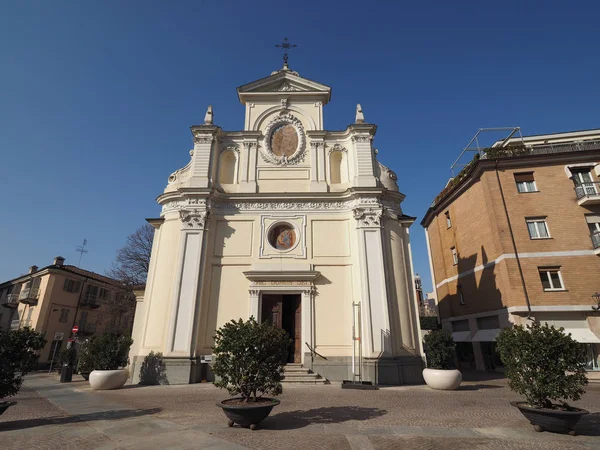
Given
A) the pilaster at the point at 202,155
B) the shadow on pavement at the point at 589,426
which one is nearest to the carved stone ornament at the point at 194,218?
the pilaster at the point at 202,155

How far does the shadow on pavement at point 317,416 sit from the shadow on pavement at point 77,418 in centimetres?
354

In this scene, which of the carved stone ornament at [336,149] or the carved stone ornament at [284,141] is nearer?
the carved stone ornament at [284,141]

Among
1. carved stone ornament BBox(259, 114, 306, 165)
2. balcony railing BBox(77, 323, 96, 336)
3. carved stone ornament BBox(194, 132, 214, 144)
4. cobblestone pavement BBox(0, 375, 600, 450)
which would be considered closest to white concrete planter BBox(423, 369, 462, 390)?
cobblestone pavement BBox(0, 375, 600, 450)

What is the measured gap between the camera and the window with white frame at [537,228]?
19.4 m

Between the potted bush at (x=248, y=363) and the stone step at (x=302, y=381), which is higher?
the potted bush at (x=248, y=363)

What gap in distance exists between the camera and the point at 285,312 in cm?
1639

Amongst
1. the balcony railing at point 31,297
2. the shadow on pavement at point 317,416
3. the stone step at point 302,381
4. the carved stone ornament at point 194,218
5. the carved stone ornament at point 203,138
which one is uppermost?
the carved stone ornament at point 203,138

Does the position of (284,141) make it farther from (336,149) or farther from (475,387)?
(475,387)

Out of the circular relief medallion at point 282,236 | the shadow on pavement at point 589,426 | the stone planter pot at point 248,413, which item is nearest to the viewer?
the shadow on pavement at point 589,426

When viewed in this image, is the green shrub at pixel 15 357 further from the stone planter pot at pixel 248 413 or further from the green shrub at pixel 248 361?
the stone planter pot at pixel 248 413

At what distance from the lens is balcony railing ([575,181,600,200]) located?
63.5 ft

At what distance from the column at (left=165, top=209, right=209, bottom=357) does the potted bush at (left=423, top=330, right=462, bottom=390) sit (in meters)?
10.3

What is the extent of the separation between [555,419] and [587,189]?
1939 centimetres

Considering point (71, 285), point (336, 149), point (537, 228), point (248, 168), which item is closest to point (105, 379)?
point (248, 168)
